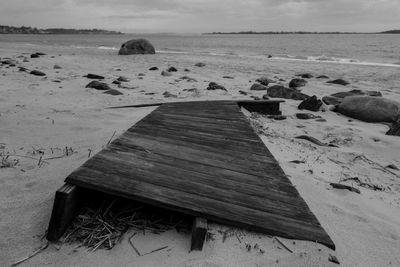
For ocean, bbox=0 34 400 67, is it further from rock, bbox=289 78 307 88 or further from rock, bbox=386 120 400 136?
rock, bbox=386 120 400 136

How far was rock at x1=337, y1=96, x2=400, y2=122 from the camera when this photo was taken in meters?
7.17

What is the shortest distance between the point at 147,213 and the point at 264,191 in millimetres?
990

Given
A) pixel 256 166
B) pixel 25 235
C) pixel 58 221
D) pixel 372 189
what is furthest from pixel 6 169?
pixel 372 189

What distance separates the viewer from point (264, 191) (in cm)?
280

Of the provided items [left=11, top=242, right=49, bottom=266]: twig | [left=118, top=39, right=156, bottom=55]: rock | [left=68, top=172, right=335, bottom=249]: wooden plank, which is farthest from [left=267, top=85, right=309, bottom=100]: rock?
[left=118, top=39, right=156, bottom=55]: rock

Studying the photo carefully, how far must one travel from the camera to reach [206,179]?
2902 millimetres

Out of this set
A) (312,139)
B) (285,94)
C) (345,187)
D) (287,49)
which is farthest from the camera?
(287,49)

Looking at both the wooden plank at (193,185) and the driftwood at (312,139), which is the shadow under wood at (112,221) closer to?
the wooden plank at (193,185)

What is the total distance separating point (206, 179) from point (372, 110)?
230 inches

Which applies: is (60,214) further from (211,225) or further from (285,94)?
(285,94)

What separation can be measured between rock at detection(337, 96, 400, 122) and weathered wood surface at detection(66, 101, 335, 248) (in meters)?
4.26

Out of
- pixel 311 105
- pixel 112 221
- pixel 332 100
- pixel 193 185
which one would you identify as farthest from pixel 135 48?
pixel 112 221

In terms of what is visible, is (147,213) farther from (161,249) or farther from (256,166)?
(256,166)

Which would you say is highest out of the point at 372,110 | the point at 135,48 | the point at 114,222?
the point at 135,48
